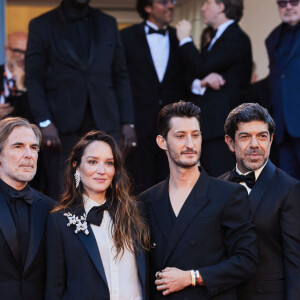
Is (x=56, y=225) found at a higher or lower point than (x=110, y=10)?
lower

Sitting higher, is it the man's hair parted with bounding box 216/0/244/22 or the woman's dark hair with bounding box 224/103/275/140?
the man's hair parted with bounding box 216/0/244/22

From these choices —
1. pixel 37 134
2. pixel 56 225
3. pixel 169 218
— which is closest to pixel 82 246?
pixel 56 225

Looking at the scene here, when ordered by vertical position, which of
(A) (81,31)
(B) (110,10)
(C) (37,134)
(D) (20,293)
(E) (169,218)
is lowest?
(D) (20,293)

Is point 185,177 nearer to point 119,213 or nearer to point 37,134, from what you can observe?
point 119,213

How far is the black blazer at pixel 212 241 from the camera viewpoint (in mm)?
4332

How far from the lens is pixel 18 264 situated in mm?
4527

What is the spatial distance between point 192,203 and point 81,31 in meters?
2.62

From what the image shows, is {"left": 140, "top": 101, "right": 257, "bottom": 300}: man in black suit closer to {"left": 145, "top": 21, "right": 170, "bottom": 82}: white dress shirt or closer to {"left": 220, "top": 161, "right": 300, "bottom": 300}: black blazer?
{"left": 220, "top": 161, "right": 300, "bottom": 300}: black blazer

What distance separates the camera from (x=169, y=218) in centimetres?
454

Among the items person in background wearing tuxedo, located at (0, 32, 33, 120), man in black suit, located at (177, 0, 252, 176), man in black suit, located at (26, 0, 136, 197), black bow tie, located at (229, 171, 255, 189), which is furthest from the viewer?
person in background wearing tuxedo, located at (0, 32, 33, 120)

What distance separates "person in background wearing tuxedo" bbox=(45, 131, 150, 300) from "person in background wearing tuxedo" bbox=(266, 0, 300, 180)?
Result: 2230mm

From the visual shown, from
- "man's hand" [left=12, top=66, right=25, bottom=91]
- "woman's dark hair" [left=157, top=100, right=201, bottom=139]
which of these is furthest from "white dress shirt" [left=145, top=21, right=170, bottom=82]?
"woman's dark hair" [left=157, top=100, right=201, bottom=139]

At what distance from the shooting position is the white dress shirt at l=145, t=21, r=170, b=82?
714 centimetres

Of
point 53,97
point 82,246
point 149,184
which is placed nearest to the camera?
point 82,246
